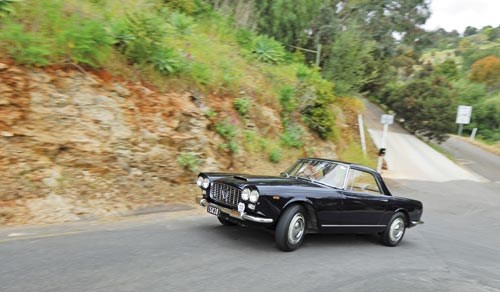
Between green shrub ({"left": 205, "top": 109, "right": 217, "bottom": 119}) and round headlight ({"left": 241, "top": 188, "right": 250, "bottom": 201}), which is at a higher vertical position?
green shrub ({"left": 205, "top": 109, "right": 217, "bottom": 119})

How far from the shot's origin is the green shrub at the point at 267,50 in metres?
18.9

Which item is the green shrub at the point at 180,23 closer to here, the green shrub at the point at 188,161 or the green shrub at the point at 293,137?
the green shrub at the point at 293,137

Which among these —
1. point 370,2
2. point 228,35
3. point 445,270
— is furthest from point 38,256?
point 370,2

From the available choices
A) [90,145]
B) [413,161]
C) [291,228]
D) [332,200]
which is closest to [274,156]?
[90,145]

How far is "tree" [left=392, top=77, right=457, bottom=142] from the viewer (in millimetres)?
29375

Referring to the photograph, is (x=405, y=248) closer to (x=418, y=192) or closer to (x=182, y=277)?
(x=182, y=277)

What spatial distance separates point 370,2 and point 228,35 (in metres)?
12.3

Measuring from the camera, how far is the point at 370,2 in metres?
26.5

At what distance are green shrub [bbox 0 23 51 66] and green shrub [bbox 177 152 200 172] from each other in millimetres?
4008

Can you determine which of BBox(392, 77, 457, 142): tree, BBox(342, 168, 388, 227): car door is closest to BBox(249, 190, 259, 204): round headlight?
BBox(342, 168, 388, 227): car door

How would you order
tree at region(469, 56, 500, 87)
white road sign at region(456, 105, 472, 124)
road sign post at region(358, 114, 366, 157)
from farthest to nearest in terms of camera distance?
tree at region(469, 56, 500, 87)
white road sign at region(456, 105, 472, 124)
road sign post at region(358, 114, 366, 157)

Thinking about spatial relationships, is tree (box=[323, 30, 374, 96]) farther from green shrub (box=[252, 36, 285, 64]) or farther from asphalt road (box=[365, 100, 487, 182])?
asphalt road (box=[365, 100, 487, 182])

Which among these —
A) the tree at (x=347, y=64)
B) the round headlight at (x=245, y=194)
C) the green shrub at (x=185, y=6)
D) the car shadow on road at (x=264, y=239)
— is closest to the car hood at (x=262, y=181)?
the round headlight at (x=245, y=194)

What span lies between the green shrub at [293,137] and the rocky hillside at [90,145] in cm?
429
